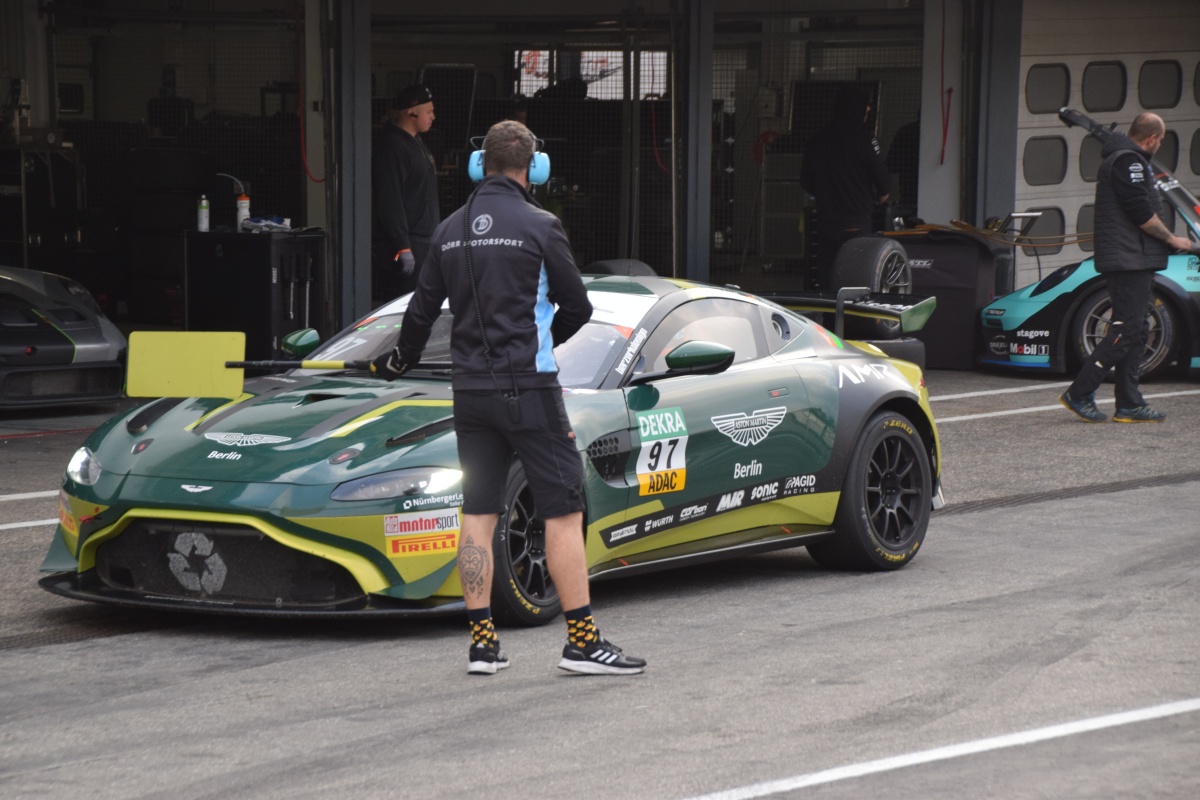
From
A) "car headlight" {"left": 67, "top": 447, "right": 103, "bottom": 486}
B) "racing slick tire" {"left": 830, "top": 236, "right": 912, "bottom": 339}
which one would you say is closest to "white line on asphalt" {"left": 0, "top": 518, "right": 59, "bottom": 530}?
"car headlight" {"left": 67, "top": 447, "right": 103, "bottom": 486}

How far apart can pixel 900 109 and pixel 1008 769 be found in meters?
14.1

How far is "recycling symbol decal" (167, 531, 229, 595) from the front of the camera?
234 inches

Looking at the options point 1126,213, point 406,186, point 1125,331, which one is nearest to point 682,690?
point 406,186

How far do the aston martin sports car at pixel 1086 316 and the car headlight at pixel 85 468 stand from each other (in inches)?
367

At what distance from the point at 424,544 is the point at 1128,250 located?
7216mm

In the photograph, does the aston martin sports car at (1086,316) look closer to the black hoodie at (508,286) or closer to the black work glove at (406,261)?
the black work glove at (406,261)

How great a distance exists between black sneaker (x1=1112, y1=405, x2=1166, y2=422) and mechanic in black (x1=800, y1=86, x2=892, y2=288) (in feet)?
12.9

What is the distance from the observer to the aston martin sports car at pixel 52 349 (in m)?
11.4

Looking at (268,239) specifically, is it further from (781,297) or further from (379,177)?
(781,297)

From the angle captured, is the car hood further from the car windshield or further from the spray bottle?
the spray bottle

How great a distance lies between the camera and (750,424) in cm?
691

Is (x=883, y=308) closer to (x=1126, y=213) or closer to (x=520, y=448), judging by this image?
(x=1126, y=213)

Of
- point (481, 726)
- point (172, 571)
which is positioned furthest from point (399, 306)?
point (481, 726)

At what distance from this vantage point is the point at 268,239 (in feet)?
43.1
